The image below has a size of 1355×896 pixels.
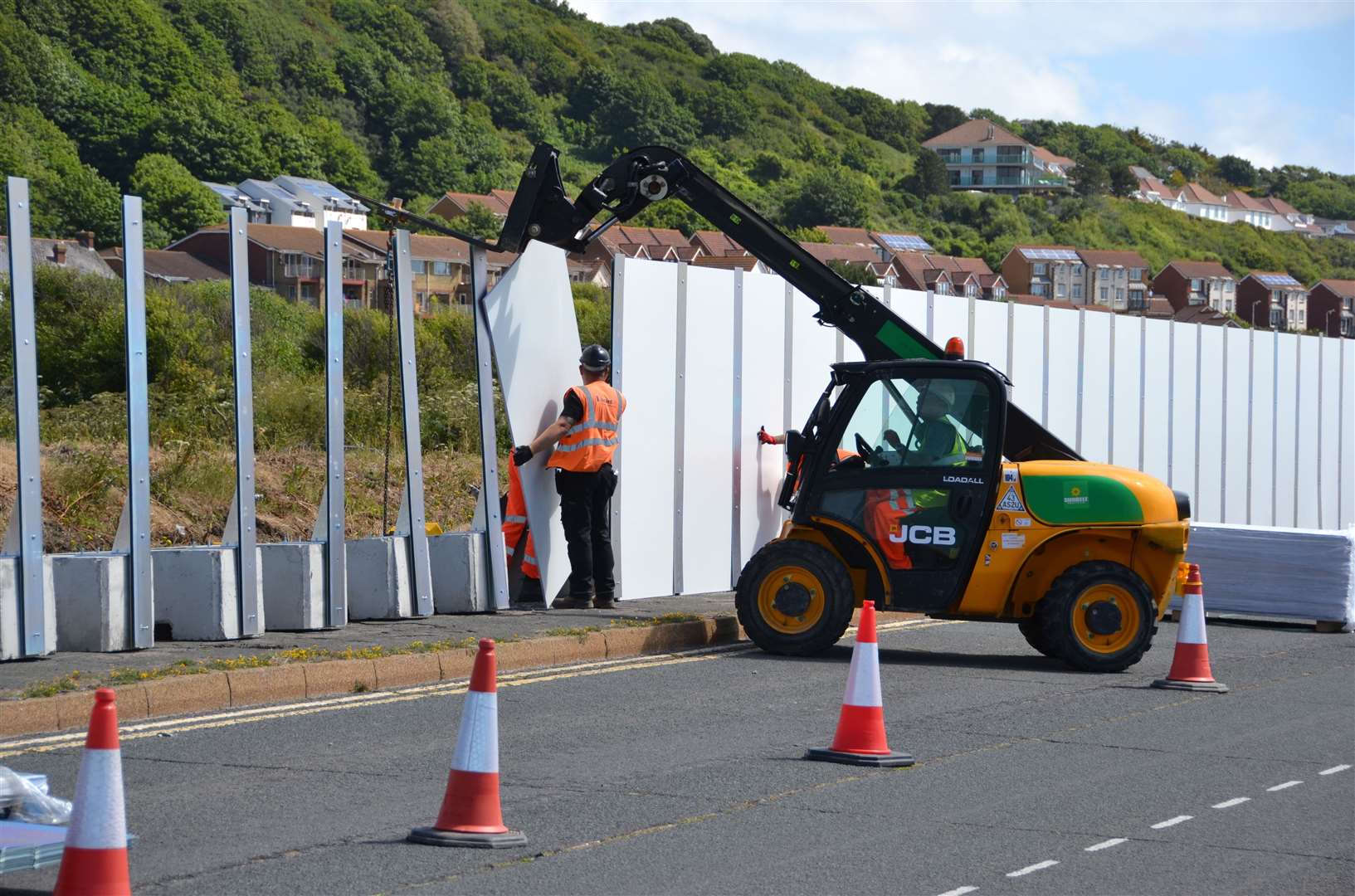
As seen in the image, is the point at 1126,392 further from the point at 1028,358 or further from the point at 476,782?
the point at 476,782

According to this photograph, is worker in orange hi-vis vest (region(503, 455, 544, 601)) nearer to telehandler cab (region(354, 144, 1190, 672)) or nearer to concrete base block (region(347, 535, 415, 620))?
concrete base block (region(347, 535, 415, 620))

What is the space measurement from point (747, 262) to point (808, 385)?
128 feet

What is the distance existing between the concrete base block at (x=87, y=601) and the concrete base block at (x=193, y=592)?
66 cm

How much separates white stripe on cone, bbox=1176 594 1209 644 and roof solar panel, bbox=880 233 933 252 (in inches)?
5036

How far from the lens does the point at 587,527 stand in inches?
557

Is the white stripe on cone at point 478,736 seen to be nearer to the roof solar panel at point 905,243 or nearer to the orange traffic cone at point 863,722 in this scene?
the orange traffic cone at point 863,722

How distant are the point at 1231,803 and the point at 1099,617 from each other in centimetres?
426

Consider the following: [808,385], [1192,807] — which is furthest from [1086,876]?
[808,385]

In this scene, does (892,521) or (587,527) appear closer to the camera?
(892,521)

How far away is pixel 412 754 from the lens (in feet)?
27.7

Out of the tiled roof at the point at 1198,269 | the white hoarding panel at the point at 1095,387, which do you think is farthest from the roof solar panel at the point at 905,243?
the white hoarding panel at the point at 1095,387

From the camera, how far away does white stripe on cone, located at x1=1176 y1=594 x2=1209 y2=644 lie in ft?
37.7

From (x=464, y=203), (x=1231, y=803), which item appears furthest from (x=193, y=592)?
(x=464, y=203)

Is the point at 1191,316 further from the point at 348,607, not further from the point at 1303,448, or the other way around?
the point at 348,607
